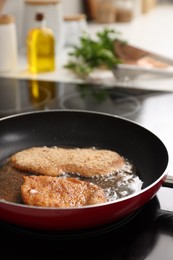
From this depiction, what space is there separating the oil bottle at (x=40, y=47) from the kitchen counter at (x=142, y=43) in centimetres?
3

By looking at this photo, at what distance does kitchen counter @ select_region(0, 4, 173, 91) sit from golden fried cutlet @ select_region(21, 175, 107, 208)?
0.72m

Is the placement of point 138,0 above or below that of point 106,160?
above

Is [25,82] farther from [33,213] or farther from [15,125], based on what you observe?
[33,213]

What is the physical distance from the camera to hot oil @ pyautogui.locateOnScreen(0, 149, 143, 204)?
723mm

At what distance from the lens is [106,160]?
84cm

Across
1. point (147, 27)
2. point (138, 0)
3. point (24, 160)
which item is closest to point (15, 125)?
point (24, 160)

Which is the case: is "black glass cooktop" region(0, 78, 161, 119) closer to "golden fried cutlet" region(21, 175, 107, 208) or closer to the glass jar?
"golden fried cutlet" region(21, 175, 107, 208)

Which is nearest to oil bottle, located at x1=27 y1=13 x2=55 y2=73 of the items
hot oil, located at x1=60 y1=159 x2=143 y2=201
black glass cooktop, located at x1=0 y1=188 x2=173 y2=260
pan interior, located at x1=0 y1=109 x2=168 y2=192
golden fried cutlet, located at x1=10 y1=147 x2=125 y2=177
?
pan interior, located at x1=0 y1=109 x2=168 y2=192

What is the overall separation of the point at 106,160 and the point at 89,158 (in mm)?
39

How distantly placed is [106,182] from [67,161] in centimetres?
11

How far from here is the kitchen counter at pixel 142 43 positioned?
141 centimetres

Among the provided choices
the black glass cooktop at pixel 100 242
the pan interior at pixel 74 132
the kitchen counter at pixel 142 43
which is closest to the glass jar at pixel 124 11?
the kitchen counter at pixel 142 43

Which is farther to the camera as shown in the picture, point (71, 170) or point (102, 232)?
point (71, 170)

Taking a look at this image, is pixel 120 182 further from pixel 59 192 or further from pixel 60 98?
pixel 60 98
